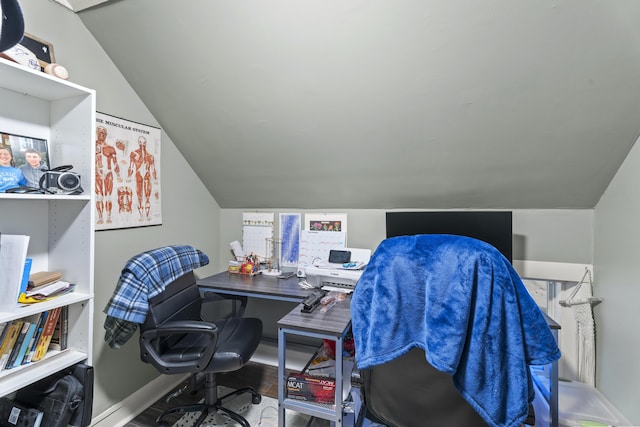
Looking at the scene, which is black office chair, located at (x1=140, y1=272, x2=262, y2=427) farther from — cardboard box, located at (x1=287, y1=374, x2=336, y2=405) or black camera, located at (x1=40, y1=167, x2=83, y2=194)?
black camera, located at (x1=40, y1=167, x2=83, y2=194)

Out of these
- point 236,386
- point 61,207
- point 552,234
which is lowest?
point 236,386

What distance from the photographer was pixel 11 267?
1164 mm

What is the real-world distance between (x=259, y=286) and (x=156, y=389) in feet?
3.29

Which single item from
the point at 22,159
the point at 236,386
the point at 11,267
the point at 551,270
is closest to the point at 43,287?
the point at 11,267

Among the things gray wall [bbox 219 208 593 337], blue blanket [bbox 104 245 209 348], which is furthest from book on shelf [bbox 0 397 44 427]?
gray wall [bbox 219 208 593 337]

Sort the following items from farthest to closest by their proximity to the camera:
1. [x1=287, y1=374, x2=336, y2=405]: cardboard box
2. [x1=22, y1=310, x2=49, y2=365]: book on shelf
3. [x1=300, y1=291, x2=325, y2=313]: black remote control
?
[x1=300, y1=291, x2=325, y2=313]: black remote control
[x1=287, y1=374, x2=336, y2=405]: cardboard box
[x1=22, y1=310, x2=49, y2=365]: book on shelf

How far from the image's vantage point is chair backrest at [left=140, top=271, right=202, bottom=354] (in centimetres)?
154

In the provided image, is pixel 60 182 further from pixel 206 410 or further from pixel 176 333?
pixel 206 410

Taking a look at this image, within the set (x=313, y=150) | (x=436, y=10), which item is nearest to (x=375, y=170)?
(x=313, y=150)

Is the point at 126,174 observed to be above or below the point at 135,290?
above

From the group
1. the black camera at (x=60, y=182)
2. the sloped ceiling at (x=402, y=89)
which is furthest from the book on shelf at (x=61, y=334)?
the sloped ceiling at (x=402, y=89)

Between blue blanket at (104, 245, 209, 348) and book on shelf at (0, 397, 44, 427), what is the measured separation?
36cm

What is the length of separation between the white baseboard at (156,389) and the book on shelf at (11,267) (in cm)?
103

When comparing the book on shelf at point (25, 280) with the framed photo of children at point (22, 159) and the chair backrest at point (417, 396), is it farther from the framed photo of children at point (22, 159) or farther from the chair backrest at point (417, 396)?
the chair backrest at point (417, 396)
